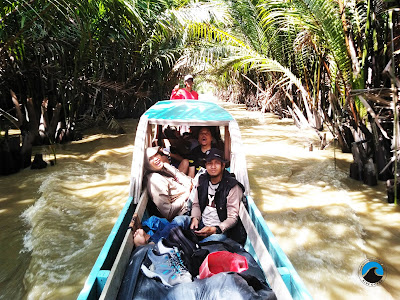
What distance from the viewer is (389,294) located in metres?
2.51

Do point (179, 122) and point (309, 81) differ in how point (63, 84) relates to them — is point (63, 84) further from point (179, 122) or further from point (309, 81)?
point (309, 81)

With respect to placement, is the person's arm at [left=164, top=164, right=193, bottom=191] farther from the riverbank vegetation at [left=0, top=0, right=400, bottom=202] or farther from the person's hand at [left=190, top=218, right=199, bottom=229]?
the riverbank vegetation at [left=0, top=0, right=400, bottom=202]

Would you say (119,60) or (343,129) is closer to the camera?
(343,129)

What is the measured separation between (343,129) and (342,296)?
14.6ft

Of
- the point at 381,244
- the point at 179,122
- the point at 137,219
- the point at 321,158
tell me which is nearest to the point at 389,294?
the point at 381,244

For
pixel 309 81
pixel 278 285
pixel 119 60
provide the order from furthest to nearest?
1. pixel 119 60
2. pixel 309 81
3. pixel 278 285

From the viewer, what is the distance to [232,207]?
8.86 feet

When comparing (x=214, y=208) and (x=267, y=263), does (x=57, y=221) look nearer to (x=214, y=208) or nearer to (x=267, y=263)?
(x=214, y=208)

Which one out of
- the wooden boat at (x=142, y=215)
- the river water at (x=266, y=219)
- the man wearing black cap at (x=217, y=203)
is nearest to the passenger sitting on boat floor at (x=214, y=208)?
the man wearing black cap at (x=217, y=203)

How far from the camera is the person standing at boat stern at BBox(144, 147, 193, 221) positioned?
309 cm
